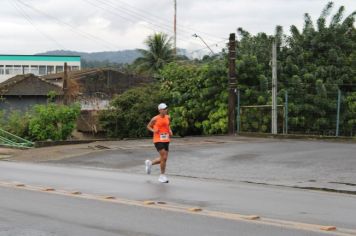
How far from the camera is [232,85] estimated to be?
98.1 feet

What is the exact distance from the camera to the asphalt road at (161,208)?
802cm

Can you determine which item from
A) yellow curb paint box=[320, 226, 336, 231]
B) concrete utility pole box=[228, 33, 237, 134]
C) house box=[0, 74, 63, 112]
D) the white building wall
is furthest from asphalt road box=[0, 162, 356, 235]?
the white building wall

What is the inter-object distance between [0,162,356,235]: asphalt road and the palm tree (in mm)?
53539

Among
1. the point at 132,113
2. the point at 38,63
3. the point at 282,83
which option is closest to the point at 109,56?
the point at 38,63

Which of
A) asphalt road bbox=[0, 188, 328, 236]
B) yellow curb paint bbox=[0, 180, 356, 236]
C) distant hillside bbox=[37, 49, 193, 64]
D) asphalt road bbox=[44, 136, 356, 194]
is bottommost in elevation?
asphalt road bbox=[0, 188, 328, 236]

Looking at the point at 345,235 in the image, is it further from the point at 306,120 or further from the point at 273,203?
the point at 306,120

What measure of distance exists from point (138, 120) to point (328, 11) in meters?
13.5

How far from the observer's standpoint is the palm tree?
220 ft

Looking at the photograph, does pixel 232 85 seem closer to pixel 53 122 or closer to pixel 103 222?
pixel 53 122

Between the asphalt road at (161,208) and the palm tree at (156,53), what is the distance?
A: 53.5 metres

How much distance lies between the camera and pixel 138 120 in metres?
38.2

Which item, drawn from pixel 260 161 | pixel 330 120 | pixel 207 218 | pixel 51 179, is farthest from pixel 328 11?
pixel 207 218

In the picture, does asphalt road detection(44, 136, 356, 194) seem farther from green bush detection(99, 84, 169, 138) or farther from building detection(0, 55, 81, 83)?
building detection(0, 55, 81, 83)

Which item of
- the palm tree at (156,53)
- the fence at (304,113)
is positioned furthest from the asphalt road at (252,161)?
the palm tree at (156,53)
